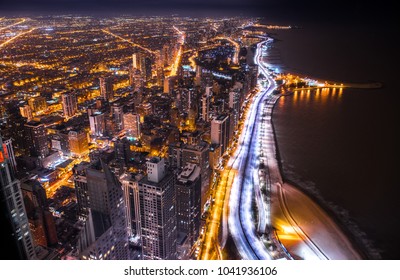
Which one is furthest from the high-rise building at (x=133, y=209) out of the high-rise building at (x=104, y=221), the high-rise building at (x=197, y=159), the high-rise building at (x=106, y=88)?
the high-rise building at (x=106, y=88)

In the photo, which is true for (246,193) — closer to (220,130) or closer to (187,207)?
(187,207)

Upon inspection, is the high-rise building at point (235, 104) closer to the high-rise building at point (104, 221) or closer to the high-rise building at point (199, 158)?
the high-rise building at point (199, 158)

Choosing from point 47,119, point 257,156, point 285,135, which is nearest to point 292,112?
point 285,135

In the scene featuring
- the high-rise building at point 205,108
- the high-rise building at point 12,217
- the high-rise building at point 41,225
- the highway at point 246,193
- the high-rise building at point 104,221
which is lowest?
the highway at point 246,193

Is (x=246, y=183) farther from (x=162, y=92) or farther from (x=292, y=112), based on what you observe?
(x=162, y=92)

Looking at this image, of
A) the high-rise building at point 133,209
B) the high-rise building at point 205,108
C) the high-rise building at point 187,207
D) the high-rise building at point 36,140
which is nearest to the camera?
the high-rise building at point 133,209

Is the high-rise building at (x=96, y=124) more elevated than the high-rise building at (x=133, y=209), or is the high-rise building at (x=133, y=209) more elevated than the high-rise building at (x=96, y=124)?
the high-rise building at (x=133, y=209)
